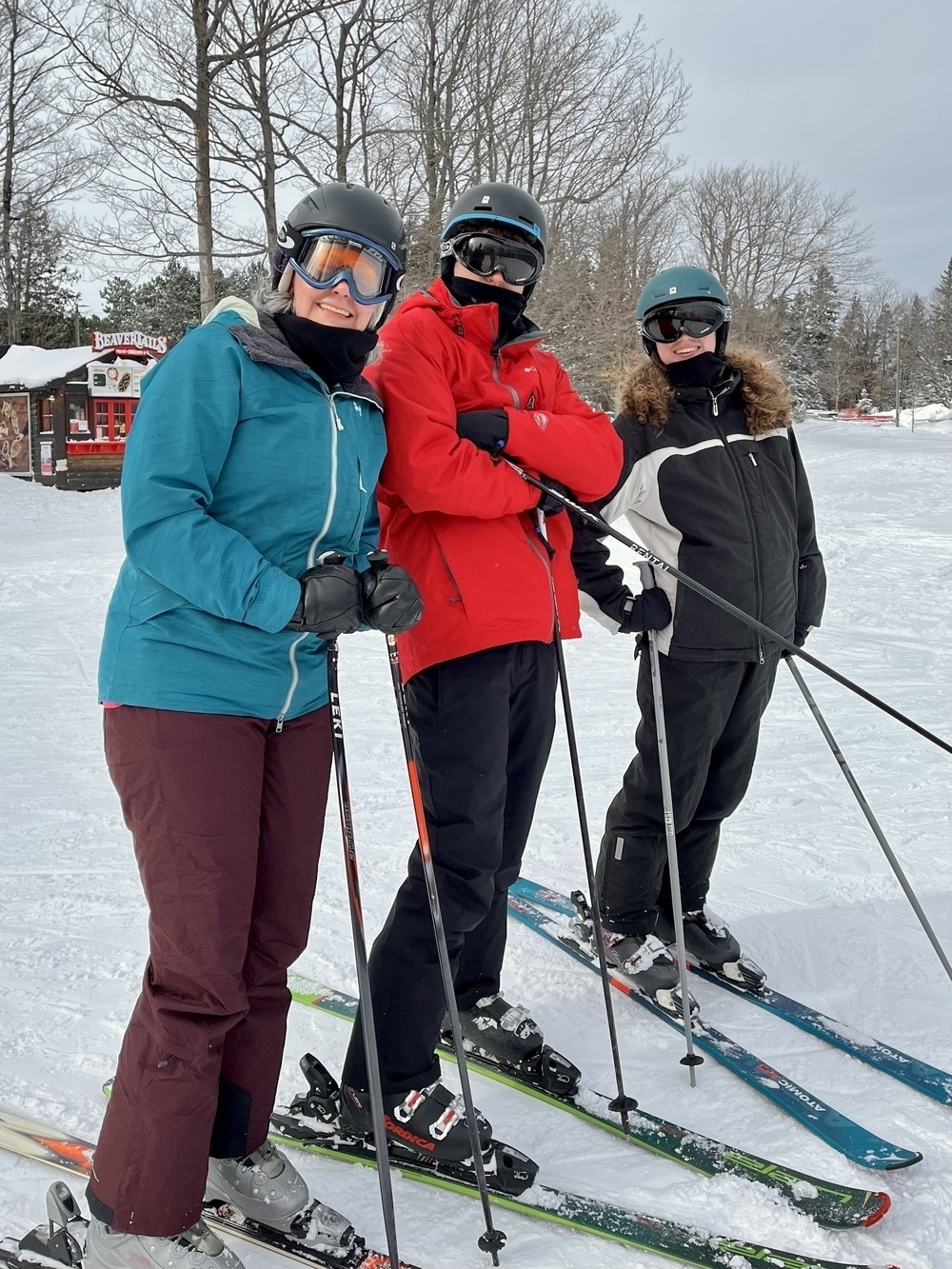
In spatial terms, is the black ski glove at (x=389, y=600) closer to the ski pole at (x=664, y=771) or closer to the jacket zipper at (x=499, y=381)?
→ the jacket zipper at (x=499, y=381)

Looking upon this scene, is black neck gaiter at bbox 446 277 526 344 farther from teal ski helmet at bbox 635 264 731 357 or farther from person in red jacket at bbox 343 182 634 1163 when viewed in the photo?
teal ski helmet at bbox 635 264 731 357

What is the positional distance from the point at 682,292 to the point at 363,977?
2235 mm

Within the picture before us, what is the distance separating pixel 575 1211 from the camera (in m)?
2.13

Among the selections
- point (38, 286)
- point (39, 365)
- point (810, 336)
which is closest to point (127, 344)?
point (39, 365)

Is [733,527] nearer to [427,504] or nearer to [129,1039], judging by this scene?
[427,504]

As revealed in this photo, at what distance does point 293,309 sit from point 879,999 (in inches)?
107

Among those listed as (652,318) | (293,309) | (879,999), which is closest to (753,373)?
(652,318)

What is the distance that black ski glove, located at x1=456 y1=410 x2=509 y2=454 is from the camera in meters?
2.29

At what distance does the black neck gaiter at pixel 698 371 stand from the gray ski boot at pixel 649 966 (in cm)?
173

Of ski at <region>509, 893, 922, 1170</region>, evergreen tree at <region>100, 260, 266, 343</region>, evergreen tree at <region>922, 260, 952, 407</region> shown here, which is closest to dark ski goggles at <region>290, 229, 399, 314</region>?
ski at <region>509, 893, 922, 1170</region>

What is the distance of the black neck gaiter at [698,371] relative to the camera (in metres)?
3.03

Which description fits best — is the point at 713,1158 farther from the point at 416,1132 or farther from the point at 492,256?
the point at 492,256

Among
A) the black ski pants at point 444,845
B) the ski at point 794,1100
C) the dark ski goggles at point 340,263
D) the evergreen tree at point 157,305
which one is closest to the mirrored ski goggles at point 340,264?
the dark ski goggles at point 340,263

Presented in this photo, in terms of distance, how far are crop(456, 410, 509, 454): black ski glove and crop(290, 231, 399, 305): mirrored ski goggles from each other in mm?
406
